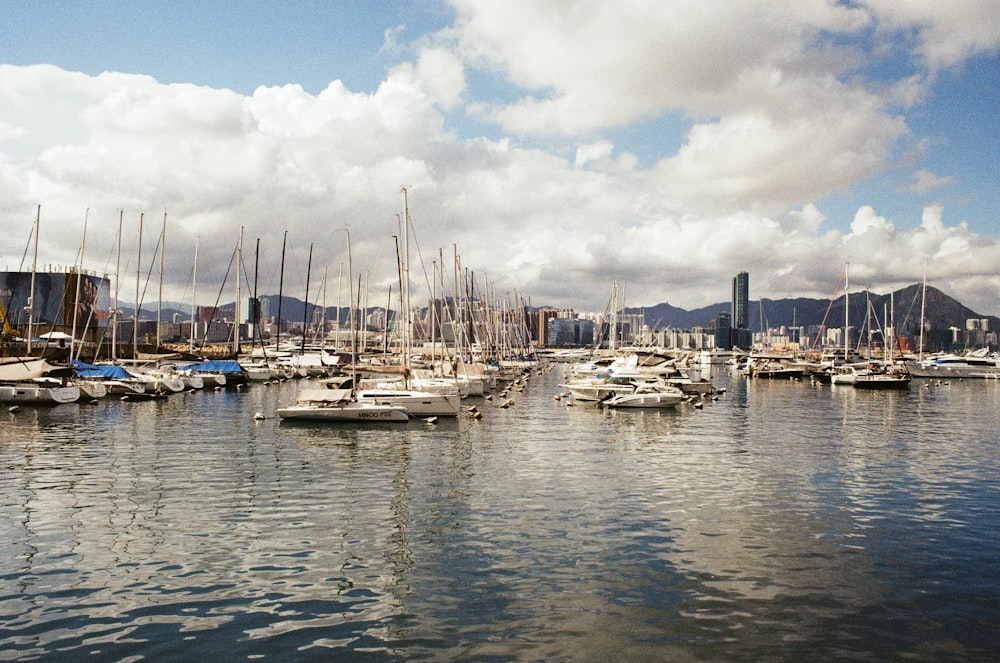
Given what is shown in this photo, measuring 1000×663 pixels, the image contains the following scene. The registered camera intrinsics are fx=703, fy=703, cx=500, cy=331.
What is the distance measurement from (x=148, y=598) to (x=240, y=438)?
27625 millimetres

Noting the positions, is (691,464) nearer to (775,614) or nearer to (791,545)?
(791,545)

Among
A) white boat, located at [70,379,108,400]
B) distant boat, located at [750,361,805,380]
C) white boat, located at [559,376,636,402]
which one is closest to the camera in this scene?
white boat, located at [70,379,108,400]

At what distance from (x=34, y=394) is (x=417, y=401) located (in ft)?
113

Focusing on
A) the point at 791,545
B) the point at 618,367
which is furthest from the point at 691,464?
the point at 618,367

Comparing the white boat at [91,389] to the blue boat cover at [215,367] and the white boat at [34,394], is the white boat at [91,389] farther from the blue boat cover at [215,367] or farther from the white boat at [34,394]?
the blue boat cover at [215,367]

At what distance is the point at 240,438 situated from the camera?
4178cm

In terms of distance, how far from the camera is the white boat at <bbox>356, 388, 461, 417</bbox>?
170 feet

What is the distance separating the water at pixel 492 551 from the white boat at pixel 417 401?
11663 millimetres

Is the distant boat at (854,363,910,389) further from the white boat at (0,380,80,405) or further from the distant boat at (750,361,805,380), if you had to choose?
the white boat at (0,380,80,405)

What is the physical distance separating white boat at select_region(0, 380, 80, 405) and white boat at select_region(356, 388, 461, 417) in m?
27.8

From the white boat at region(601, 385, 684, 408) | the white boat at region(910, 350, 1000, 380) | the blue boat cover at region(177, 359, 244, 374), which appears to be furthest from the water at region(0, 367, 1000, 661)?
the white boat at region(910, 350, 1000, 380)

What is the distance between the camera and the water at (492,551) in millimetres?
13508

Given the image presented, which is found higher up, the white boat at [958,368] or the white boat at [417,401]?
the white boat at [958,368]

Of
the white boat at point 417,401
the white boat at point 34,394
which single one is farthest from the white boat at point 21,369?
the white boat at point 417,401
